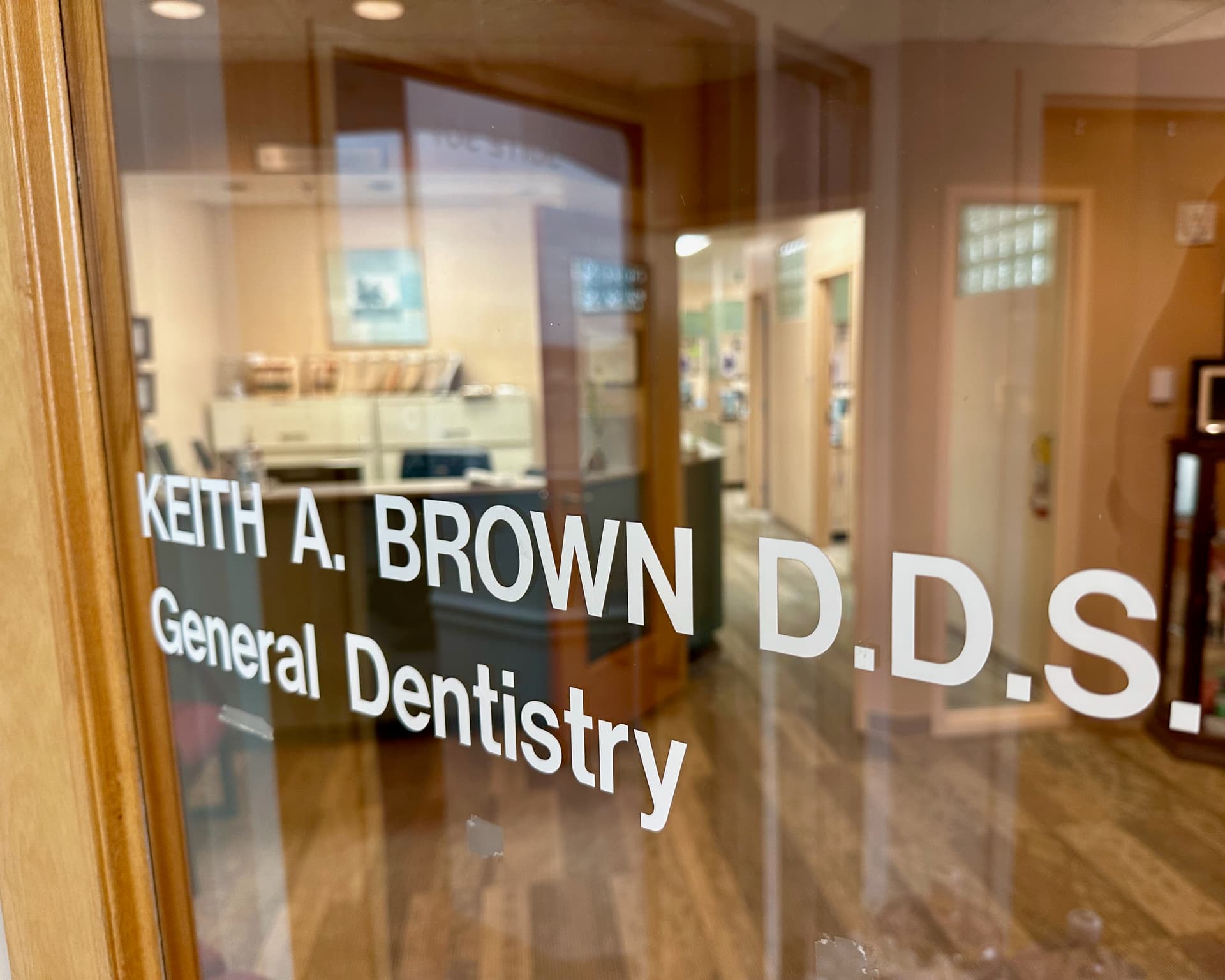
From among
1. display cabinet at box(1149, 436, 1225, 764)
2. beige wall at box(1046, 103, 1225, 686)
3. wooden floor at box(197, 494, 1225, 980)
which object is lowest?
wooden floor at box(197, 494, 1225, 980)

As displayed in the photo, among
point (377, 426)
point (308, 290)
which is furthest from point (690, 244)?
point (308, 290)

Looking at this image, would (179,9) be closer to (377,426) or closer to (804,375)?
(804,375)

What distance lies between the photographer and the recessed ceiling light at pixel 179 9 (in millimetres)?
1089

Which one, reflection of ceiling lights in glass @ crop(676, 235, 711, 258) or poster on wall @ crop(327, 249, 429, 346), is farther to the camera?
poster on wall @ crop(327, 249, 429, 346)

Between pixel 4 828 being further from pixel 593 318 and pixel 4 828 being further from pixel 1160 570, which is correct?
pixel 593 318

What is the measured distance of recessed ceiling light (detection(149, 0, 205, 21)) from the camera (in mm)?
1089

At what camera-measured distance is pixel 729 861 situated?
2359 mm

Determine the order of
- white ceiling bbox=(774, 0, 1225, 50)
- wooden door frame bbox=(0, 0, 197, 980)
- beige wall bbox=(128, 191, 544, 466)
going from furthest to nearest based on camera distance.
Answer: beige wall bbox=(128, 191, 544, 466)
white ceiling bbox=(774, 0, 1225, 50)
wooden door frame bbox=(0, 0, 197, 980)

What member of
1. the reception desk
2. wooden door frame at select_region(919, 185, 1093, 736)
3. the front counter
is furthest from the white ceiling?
the reception desk

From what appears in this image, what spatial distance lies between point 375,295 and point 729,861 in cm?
403

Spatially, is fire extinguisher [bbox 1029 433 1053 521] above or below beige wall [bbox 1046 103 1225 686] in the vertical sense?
below

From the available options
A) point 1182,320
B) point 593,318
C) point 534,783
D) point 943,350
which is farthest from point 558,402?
point 1182,320

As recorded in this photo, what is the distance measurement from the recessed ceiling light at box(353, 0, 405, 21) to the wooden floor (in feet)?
4.21

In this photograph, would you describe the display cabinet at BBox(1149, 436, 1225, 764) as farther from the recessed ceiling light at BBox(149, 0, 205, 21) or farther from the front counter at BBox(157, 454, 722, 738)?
the recessed ceiling light at BBox(149, 0, 205, 21)
